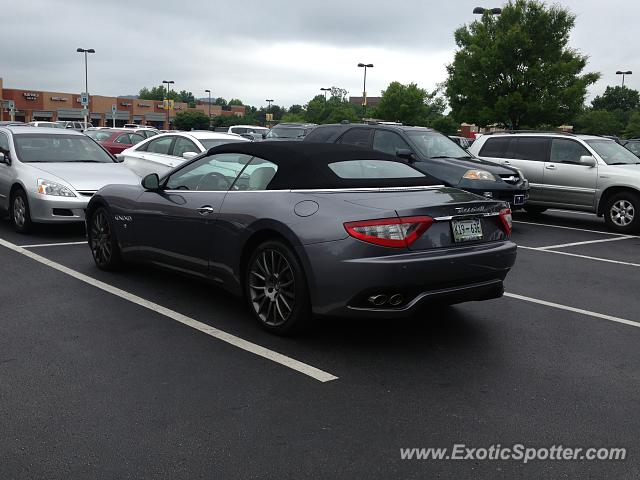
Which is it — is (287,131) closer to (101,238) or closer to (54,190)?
(54,190)

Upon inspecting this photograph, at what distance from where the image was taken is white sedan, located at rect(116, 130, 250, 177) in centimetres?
1265

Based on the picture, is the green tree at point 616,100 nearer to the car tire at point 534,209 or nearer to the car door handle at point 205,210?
the car tire at point 534,209

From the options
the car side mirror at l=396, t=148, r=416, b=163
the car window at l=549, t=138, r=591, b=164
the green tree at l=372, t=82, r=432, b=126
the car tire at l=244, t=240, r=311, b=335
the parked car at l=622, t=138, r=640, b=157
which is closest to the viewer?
the car tire at l=244, t=240, r=311, b=335

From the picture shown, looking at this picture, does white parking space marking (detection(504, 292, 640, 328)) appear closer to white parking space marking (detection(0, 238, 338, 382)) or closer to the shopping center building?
white parking space marking (detection(0, 238, 338, 382))

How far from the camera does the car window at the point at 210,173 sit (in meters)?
5.79

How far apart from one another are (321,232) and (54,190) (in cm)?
587

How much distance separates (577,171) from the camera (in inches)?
495

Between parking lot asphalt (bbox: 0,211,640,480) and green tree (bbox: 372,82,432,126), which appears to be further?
→ green tree (bbox: 372,82,432,126)

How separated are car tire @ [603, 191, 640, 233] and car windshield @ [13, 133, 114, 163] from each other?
8.78 meters

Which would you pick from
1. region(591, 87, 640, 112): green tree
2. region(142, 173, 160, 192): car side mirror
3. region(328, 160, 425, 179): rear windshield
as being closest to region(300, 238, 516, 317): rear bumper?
region(328, 160, 425, 179): rear windshield

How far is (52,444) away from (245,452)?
966 mm

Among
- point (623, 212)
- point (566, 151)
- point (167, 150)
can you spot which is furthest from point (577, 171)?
point (167, 150)

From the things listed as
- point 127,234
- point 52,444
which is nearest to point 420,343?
point 52,444

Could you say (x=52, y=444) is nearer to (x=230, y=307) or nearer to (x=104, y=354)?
(x=104, y=354)
